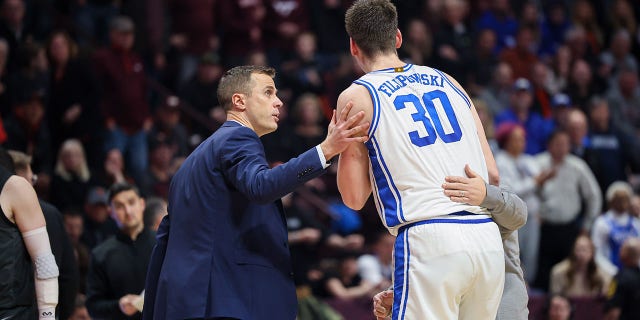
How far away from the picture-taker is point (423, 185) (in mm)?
5113

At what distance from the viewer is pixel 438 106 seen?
208 inches

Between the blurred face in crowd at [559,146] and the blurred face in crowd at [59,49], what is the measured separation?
6.53 metres

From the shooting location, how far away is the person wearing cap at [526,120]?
14.0 metres

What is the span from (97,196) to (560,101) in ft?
23.9

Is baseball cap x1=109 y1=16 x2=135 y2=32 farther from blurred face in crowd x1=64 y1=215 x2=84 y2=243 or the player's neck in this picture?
the player's neck

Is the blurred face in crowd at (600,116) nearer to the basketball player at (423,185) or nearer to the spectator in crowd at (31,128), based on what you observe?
the spectator in crowd at (31,128)

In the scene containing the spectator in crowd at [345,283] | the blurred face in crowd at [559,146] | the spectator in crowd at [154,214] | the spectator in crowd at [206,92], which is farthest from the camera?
the spectator in crowd at [206,92]

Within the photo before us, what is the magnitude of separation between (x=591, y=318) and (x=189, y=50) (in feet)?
21.7

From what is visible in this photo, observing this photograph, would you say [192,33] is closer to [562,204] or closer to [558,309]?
[562,204]

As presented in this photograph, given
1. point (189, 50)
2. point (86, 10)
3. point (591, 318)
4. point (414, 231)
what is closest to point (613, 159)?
point (591, 318)

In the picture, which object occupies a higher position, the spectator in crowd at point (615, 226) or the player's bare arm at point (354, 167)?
the player's bare arm at point (354, 167)

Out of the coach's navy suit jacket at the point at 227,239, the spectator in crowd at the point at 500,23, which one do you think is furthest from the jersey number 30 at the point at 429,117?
the spectator in crowd at the point at 500,23

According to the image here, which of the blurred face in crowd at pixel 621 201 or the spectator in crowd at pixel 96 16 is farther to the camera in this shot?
the spectator in crowd at pixel 96 16

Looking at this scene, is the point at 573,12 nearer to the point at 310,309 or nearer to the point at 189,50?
the point at 189,50
